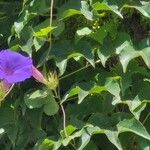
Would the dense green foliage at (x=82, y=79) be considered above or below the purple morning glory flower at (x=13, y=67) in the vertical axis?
below

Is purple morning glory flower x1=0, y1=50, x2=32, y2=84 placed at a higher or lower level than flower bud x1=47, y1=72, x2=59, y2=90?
higher

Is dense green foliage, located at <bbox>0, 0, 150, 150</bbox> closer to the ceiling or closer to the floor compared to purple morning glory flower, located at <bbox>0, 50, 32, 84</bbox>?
closer to the floor

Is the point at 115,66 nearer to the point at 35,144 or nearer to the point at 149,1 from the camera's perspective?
the point at 149,1

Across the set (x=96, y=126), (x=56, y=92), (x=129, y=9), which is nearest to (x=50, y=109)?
(x=56, y=92)

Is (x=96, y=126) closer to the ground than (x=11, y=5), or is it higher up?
closer to the ground

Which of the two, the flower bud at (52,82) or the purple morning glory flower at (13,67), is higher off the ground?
the purple morning glory flower at (13,67)
